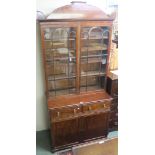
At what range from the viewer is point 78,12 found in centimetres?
188

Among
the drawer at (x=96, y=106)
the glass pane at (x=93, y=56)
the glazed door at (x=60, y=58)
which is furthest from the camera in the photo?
→ the drawer at (x=96, y=106)

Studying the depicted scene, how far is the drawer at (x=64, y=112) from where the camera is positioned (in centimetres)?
191

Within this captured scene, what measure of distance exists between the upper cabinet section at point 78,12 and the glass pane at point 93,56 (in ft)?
0.50

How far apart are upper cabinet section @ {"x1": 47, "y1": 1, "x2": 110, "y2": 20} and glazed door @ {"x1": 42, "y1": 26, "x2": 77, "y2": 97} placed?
16 cm

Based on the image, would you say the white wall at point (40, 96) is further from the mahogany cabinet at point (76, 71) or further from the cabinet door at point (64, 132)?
the cabinet door at point (64, 132)

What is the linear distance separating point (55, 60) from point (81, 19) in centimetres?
54

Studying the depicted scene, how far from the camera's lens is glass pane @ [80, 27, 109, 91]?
1.92m

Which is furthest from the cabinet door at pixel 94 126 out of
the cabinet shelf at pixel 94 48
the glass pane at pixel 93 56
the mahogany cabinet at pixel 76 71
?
the cabinet shelf at pixel 94 48

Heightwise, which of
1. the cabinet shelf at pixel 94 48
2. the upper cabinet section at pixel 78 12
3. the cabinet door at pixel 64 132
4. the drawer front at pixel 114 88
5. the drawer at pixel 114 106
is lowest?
the cabinet door at pixel 64 132

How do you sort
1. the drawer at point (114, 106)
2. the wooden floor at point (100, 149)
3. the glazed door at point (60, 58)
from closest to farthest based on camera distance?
1. the wooden floor at point (100, 149)
2. the glazed door at point (60, 58)
3. the drawer at point (114, 106)
